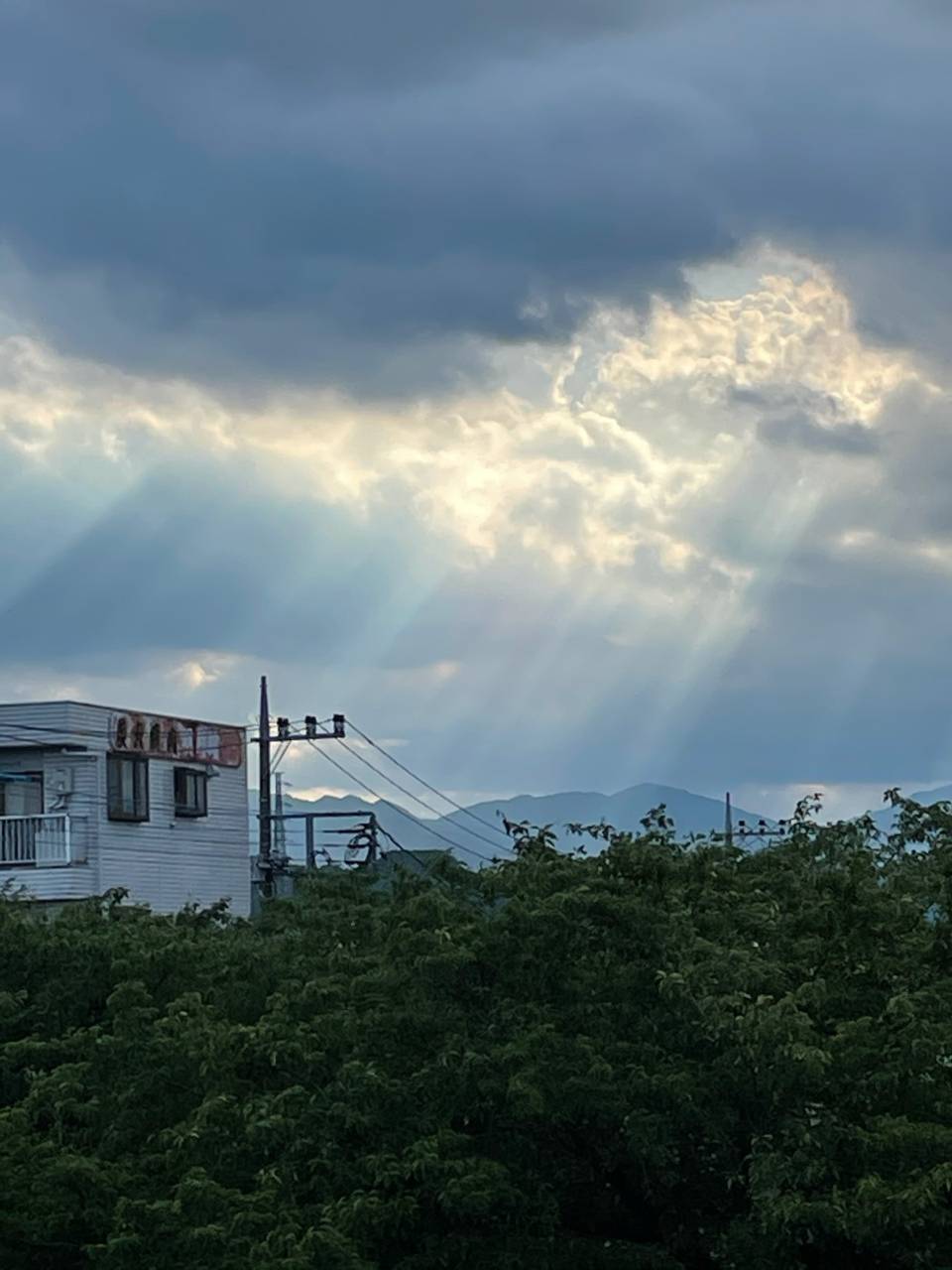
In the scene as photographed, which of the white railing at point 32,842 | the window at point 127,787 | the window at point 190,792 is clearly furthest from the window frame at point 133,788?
the white railing at point 32,842

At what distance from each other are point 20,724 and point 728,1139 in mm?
29770

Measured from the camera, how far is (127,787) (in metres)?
44.8

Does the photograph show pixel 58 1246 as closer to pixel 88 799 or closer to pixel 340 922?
pixel 340 922

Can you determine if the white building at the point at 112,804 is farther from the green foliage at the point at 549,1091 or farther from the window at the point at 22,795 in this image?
the green foliage at the point at 549,1091

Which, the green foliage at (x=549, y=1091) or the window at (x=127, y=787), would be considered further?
the window at (x=127, y=787)

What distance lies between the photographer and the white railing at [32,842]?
42.0 m

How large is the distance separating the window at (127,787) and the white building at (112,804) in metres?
0.02

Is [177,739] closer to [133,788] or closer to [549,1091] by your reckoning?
[133,788]

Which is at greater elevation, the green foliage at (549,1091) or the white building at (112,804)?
the white building at (112,804)

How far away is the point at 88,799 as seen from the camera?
142 ft

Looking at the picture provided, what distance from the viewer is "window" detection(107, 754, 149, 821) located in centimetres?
4409

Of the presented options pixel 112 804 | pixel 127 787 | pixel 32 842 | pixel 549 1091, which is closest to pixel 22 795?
pixel 32 842

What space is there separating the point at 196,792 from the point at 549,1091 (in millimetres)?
32405

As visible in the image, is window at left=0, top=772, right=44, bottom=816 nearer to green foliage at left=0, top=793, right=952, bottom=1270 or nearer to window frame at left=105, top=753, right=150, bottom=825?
window frame at left=105, top=753, right=150, bottom=825
